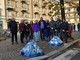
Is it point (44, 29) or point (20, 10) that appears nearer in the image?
point (44, 29)

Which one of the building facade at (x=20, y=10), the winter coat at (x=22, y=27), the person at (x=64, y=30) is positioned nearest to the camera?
the winter coat at (x=22, y=27)

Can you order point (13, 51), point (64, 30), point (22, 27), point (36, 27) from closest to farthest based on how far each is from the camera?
1. point (13, 51)
2. point (22, 27)
3. point (64, 30)
4. point (36, 27)

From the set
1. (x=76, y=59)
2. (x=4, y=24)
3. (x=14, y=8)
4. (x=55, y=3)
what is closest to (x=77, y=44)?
(x=55, y=3)

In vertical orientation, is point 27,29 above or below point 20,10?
below

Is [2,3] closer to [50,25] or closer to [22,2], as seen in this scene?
[22,2]

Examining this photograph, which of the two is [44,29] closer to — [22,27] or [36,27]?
[36,27]

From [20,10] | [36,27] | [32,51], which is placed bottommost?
[32,51]

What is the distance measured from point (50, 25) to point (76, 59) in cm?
1082

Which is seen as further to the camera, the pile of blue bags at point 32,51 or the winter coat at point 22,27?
the winter coat at point 22,27

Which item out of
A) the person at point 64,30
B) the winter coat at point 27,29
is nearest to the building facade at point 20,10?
the winter coat at point 27,29

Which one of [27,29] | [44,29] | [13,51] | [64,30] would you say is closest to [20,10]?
[44,29]

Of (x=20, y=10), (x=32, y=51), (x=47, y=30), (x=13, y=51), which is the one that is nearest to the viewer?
(x=32, y=51)

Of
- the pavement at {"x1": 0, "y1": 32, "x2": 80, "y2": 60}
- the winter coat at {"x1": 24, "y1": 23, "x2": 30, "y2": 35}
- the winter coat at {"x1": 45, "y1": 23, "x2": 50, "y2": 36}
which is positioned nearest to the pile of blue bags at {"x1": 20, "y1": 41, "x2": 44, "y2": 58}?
the pavement at {"x1": 0, "y1": 32, "x2": 80, "y2": 60}

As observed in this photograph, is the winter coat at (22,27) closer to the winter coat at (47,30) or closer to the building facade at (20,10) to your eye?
the winter coat at (47,30)
